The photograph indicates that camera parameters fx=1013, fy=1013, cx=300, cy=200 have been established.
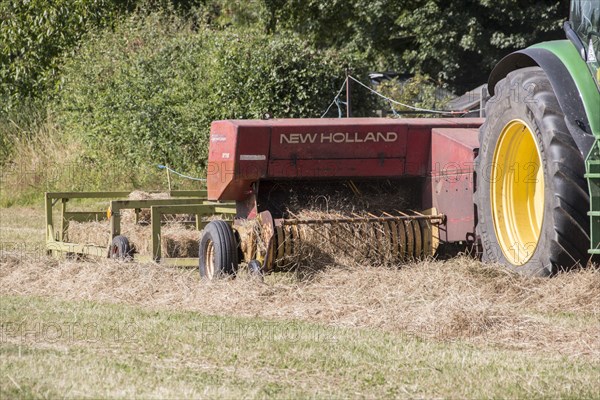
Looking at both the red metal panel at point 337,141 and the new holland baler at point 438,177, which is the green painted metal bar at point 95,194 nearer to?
the new holland baler at point 438,177

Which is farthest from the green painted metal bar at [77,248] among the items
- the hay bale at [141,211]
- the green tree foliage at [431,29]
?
the green tree foliage at [431,29]

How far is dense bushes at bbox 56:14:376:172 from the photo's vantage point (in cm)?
1635

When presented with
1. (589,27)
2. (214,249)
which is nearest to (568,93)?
(589,27)

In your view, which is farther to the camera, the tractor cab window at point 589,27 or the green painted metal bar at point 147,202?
the green painted metal bar at point 147,202

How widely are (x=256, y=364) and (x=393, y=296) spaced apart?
2.18 metres

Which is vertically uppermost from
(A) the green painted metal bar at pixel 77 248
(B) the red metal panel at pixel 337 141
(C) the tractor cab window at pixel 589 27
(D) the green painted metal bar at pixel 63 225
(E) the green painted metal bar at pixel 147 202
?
(C) the tractor cab window at pixel 589 27

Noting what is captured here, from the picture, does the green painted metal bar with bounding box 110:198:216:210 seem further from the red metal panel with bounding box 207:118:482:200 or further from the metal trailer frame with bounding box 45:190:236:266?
the red metal panel with bounding box 207:118:482:200

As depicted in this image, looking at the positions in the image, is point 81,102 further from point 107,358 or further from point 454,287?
point 107,358

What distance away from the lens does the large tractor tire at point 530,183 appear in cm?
669

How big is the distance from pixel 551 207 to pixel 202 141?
34.4ft

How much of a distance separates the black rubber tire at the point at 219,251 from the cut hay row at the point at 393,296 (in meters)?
0.23

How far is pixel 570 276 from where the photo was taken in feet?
22.6

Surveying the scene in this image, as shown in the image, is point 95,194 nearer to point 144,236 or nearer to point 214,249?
point 144,236

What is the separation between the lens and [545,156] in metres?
6.93
